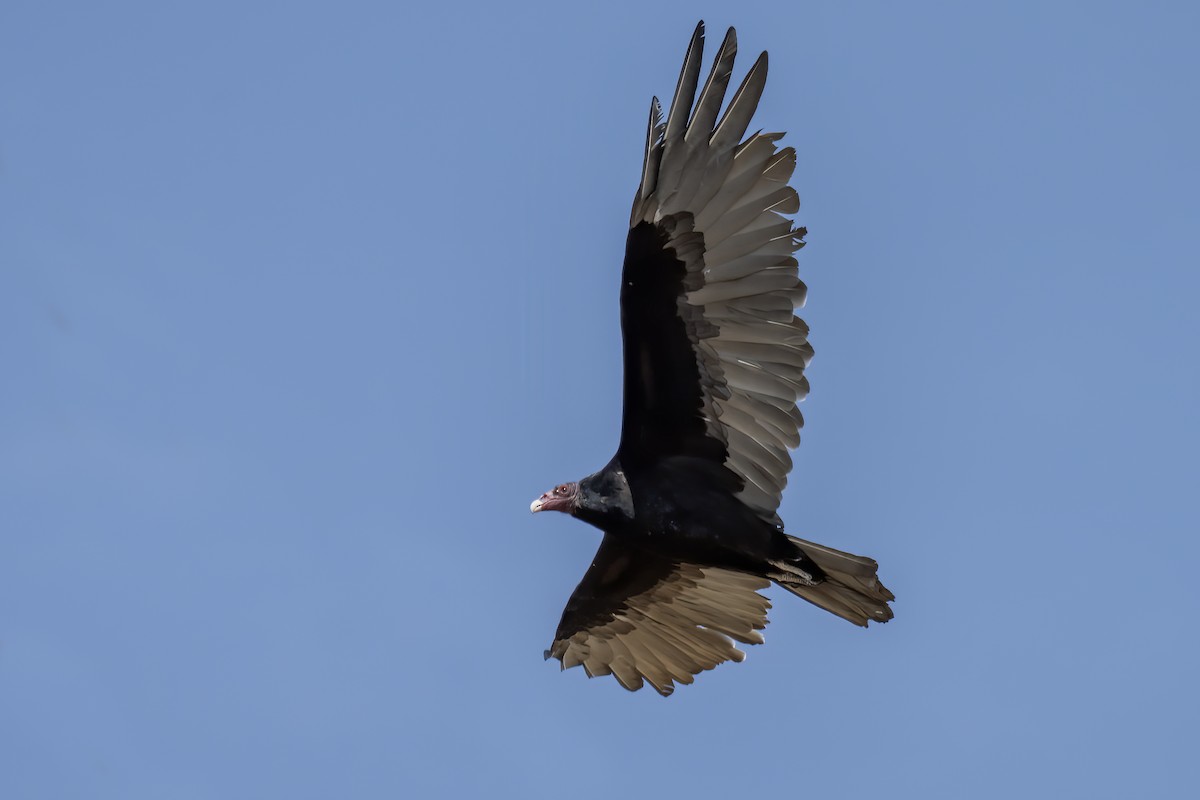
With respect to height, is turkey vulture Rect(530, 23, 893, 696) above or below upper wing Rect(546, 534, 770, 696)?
above

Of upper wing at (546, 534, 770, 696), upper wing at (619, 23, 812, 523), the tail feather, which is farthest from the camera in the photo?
upper wing at (546, 534, 770, 696)

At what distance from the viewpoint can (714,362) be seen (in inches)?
364

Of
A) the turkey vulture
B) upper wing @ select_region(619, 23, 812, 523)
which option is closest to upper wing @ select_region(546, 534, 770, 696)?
the turkey vulture

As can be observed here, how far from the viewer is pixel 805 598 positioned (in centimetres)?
962

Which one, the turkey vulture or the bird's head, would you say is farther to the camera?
the bird's head

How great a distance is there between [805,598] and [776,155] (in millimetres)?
2696

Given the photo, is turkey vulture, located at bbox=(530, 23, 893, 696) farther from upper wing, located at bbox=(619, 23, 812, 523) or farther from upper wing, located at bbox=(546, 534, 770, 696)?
upper wing, located at bbox=(546, 534, 770, 696)

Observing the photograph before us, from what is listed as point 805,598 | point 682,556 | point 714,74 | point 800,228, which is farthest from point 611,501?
point 714,74

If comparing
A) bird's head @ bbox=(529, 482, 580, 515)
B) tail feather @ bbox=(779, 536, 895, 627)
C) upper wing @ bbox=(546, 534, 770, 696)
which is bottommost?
tail feather @ bbox=(779, 536, 895, 627)

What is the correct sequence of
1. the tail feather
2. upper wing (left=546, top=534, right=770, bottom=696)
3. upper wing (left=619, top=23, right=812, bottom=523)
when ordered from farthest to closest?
upper wing (left=546, top=534, right=770, bottom=696)
the tail feather
upper wing (left=619, top=23, right=812, bottom=523)

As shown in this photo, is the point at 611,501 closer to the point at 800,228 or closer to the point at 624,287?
the point at 624,287

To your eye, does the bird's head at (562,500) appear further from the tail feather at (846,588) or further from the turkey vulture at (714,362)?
the tail feather at (846,588)

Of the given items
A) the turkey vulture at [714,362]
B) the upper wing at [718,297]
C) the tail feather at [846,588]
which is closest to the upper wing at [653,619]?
the turkey vulture at [714,362]

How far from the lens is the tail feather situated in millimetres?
9328
